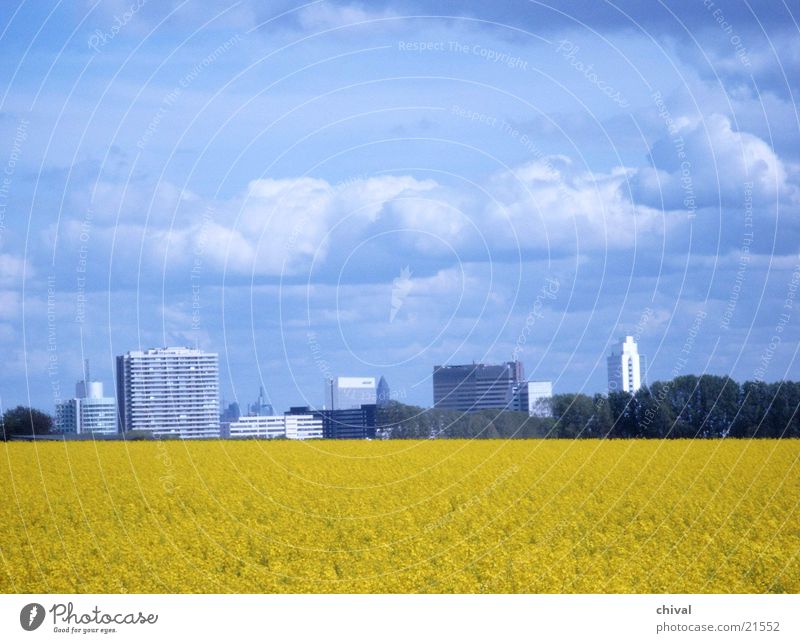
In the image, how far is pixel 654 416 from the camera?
23016 mm

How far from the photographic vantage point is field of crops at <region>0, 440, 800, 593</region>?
1325 centimetres

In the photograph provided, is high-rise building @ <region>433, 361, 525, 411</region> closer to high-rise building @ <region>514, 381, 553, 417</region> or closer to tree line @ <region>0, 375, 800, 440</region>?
high-rise building @ <region>514, 381, 553, 417</region>

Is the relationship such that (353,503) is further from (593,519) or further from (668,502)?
(668,502)

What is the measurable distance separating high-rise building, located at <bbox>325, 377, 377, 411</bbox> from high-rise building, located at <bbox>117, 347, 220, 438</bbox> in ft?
5.00

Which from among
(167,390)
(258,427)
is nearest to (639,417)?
(258,427)

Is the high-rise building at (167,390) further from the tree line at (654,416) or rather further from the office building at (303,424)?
the tree line at (654,416)

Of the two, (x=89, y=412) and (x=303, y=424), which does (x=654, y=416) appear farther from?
(x=89, y=412)

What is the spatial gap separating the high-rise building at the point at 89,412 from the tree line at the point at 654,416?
4703 millimetres

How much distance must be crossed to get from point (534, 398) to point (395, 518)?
4268mm

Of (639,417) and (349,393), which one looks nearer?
(349,393)

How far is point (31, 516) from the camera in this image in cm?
1619
